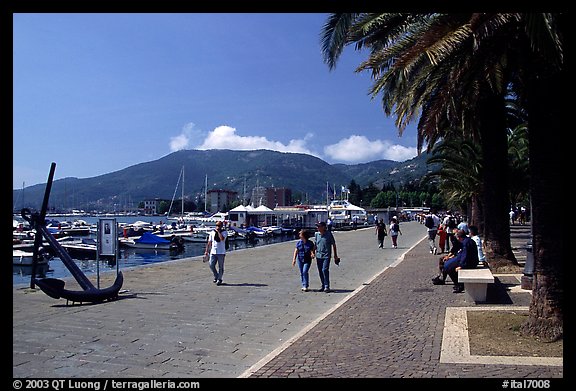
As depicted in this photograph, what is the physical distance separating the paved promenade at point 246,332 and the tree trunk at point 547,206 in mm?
1260

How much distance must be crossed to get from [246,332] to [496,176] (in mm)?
9621

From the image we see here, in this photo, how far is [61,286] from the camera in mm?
10414

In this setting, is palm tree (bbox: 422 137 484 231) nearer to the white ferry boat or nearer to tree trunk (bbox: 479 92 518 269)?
tree trunk (bbox: 479 92 518 269)

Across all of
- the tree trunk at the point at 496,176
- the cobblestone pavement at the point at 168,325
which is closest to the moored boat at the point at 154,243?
the cobblestone pavement at the point at 168,325

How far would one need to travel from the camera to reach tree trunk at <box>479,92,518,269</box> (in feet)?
49.9

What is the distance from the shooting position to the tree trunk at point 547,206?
22.9 ft

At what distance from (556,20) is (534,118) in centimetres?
152

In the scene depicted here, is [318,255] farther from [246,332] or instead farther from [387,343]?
[387,343]

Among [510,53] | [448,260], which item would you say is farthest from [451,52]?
[448,260]

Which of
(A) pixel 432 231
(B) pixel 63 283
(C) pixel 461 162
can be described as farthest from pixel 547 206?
(C) pixel 461 162

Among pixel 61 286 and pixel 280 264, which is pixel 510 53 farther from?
pixel 280 264

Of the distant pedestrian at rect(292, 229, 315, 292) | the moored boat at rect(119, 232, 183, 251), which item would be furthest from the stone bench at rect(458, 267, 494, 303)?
the moored boat at rect(119, 232, 183, 251)

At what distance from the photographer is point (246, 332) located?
328 inches

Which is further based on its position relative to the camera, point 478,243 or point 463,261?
point 478,243
